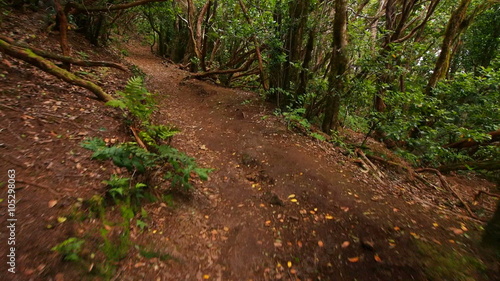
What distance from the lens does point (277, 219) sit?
3885 millimetres

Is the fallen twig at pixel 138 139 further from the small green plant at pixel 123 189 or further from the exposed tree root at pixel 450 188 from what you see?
the exposed tree root at pixel 450 188

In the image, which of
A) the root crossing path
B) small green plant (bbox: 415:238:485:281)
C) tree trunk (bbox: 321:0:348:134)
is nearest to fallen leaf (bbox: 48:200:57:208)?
the root crossing path

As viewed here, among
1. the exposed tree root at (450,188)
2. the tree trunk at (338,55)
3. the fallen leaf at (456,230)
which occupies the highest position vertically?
the tree trunk at (338,55)

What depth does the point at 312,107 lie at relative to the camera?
7668 mm

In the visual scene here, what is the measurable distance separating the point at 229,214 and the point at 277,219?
817 millimetres

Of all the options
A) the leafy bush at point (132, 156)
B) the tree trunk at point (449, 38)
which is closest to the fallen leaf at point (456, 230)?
the leafy bush at point (132, 156)

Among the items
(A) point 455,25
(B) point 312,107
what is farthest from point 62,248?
(A) point 455,25

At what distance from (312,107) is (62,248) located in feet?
23.1

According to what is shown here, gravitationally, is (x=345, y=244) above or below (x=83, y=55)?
below

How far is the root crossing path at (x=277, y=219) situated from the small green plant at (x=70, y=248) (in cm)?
52

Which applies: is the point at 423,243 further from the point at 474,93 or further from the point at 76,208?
the point at 474,93

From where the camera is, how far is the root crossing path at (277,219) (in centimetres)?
289

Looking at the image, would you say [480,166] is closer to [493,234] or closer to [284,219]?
[493,234]

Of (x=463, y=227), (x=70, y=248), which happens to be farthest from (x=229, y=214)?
(x=463, y=227)
